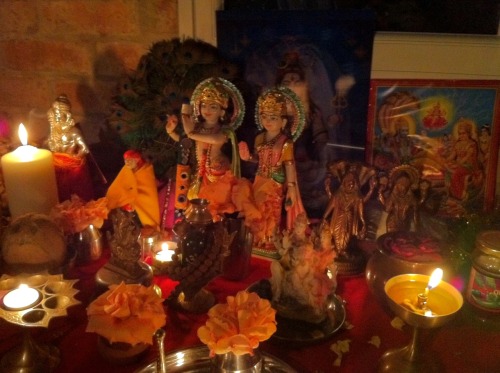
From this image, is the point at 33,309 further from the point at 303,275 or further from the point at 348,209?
the point at 348,209

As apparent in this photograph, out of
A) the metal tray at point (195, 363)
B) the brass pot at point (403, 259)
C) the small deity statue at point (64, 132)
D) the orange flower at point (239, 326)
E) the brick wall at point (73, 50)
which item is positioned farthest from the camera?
the brick wall at point (73, 50)

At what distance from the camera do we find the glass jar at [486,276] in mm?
870

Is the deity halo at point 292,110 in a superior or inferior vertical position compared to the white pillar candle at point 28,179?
superior

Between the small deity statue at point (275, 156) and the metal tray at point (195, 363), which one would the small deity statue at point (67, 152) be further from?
the metal tray at point (195, 363)

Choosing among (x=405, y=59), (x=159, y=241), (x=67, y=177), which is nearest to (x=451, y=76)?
(x=405, y=59)

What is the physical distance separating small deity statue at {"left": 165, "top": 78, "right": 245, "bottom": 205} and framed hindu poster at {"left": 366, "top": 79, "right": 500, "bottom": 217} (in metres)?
0.32

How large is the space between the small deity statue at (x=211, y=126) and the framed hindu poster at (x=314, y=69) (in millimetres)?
97

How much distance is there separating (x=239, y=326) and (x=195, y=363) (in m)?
0.17

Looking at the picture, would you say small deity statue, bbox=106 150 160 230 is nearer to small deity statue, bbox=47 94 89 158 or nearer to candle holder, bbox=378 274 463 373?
small deity statue, bbox=47 94 89 158

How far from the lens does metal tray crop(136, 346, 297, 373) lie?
80 cm

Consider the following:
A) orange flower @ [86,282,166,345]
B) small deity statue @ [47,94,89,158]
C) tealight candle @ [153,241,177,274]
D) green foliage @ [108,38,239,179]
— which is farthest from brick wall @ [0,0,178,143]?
orange flower @ [86,282,166,345]

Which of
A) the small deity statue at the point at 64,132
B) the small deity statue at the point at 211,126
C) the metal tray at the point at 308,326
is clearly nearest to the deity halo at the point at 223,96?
the small deity statue at the point at 211,126

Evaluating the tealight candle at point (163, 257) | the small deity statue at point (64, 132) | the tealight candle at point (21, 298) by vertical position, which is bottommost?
the tealight candle at point (163, 257)

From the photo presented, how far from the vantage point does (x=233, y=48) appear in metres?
1.20
